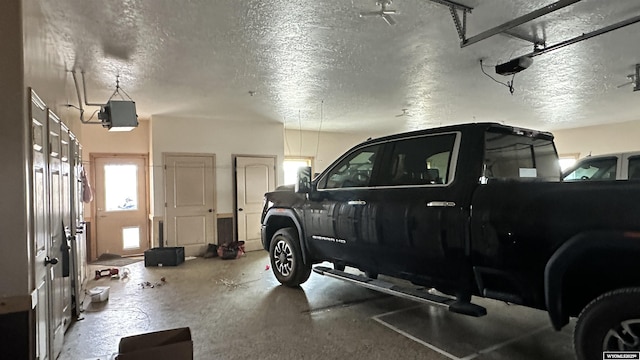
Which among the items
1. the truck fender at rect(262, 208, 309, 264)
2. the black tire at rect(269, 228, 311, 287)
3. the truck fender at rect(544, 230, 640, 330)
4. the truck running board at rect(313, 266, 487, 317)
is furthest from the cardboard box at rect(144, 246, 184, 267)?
the truck fender at rect(544, 230, 640, 330)

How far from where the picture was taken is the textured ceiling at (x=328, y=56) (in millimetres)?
2908

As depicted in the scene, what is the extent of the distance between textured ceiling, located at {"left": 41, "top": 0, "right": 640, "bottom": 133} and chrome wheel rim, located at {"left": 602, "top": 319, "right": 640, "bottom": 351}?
235cm

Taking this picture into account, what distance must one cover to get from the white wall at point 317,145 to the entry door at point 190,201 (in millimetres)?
2381

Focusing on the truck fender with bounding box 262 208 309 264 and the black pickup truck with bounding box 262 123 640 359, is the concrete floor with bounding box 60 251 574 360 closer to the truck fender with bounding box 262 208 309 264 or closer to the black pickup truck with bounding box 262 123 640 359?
the black pickup truck with bounding box 262 123 640 359

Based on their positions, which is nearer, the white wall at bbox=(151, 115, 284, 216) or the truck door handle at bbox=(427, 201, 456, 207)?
the truck door handle at bbox=(427, 201, 456, 207)

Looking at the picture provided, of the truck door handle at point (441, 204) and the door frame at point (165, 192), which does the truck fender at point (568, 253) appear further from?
the door frame at point (165, 192)

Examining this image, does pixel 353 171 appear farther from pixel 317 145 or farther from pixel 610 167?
pixel 317 145

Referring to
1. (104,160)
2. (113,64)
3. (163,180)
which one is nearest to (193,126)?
(163,180)

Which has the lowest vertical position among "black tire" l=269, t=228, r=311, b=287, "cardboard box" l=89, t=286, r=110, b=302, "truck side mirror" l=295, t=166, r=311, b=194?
"cardboard box" l=89, t=286, r=110, b=302

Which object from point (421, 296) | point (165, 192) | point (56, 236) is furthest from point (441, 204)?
point (165, 192)

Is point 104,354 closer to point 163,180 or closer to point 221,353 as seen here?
point 221,353

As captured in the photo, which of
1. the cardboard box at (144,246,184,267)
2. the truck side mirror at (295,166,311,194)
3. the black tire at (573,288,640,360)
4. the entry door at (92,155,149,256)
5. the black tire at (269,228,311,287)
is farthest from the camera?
the entry door at (92,155,149,256)

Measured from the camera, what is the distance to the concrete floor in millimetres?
2910

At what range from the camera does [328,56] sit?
12.9ft
